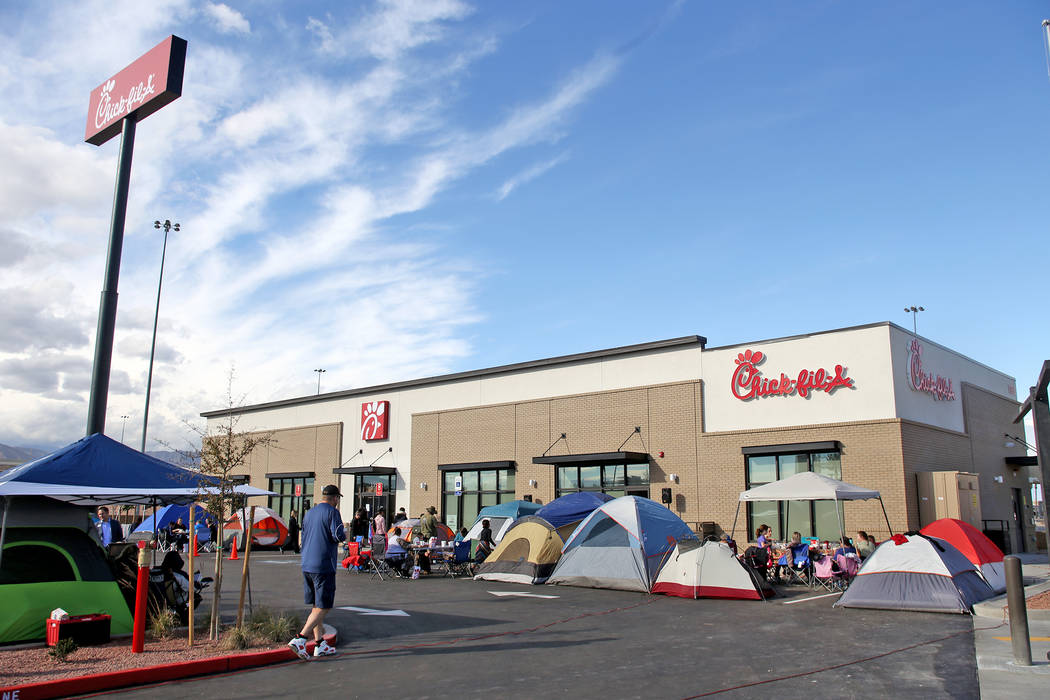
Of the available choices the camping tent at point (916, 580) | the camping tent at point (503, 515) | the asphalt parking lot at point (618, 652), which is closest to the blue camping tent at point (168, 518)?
the camping tent at point (503, 515)

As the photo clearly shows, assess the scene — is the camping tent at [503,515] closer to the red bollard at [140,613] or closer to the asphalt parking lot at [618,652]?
the asphalt parking lot at [618,652]

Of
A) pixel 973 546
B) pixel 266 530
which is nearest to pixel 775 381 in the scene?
pixel 973 546

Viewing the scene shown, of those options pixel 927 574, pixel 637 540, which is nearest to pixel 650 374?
pixel 637 540

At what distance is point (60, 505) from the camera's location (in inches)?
424

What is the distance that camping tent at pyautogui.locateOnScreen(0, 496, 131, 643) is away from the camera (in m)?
9.55

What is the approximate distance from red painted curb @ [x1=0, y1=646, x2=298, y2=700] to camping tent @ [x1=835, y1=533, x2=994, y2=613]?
9.57m

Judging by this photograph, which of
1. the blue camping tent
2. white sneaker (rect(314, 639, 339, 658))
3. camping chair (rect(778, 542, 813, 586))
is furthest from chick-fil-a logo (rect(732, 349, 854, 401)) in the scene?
the blue camping tent

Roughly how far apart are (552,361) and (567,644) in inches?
745

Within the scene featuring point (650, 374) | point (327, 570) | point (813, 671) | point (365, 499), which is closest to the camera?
point (813, 671)

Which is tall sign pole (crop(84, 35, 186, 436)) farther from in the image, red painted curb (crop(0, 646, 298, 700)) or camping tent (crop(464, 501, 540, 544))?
camping tent (crop(464, 501, 540, 544))

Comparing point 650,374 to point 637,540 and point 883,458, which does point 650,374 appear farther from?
point 637,540

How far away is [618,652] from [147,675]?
5273 mm

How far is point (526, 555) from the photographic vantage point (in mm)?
17875

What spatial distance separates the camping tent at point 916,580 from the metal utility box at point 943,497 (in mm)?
6896
